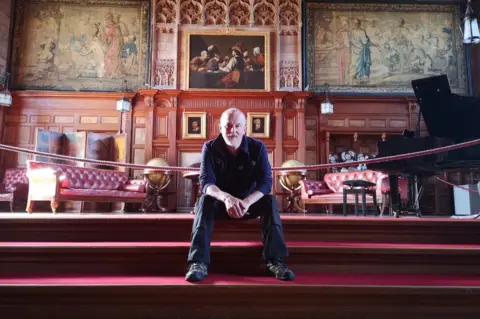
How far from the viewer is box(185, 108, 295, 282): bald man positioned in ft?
7.56

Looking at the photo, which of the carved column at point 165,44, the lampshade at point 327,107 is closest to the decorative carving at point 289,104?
the lampshade at point 327,107

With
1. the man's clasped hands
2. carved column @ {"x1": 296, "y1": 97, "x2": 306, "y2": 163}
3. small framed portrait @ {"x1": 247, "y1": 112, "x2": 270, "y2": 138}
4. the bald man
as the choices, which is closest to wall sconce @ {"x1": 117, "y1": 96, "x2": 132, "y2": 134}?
small framed portrait @ {"x1": 247, "y1": 112, "x2": 270, "y2": 138}

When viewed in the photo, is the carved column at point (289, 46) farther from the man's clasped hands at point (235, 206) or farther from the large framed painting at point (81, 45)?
the man's clasped hands at point (235, 206)

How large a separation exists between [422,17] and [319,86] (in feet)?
10.7

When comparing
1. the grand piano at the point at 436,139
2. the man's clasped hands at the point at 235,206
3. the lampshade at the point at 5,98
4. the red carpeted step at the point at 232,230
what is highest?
the lampshade at the point at 5,98

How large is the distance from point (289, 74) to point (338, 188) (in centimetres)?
304

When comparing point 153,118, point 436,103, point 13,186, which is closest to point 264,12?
point 153,118

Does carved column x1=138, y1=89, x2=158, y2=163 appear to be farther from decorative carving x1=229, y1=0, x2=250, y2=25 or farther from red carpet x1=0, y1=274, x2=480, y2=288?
red carpet x1=0, y1=274, x2=480, y2=288

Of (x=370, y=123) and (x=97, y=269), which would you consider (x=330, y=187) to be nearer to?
(x=370, y=123)

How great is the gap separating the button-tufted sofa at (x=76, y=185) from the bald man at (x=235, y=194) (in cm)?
375

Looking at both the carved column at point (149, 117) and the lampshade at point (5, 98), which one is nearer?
the lampshade at point (5, 98)

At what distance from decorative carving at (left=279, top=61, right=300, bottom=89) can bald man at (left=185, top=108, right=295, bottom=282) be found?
6.43 m

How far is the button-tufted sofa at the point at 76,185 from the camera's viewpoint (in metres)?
5.54

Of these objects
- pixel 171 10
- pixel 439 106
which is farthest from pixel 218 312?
pixel 171 10
